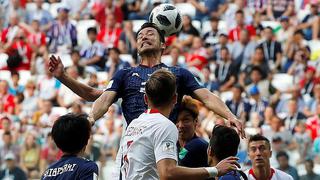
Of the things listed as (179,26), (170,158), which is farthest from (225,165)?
(179,26)

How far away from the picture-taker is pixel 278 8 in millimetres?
22625

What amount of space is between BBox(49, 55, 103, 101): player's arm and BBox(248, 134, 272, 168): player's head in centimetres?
171

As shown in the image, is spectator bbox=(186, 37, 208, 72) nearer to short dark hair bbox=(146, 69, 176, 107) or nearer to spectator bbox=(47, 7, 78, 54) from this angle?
spectator bbox=(47, 7, 78, 54)

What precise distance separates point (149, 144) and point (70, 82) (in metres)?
2.09

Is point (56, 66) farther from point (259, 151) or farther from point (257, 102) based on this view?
point (257, 102)

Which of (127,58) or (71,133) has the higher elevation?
(71,133)

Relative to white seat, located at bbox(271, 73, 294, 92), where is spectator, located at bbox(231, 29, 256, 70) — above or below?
above

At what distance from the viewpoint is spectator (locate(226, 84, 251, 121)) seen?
59.9 feet

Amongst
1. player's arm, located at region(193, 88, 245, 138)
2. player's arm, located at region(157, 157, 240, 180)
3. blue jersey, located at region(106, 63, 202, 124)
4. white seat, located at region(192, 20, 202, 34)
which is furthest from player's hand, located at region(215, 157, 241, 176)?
white seat, located at region(192, 20, 202, 34)

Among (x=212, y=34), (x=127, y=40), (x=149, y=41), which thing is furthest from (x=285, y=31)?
(x=149, y=41)

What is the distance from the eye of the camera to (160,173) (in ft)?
23.3

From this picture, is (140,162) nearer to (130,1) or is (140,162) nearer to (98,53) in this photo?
(98,53)

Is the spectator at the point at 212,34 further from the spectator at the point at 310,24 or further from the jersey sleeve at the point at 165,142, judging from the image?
the jersey sleeve at the point at 165,142

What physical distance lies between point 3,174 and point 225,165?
1055cm
